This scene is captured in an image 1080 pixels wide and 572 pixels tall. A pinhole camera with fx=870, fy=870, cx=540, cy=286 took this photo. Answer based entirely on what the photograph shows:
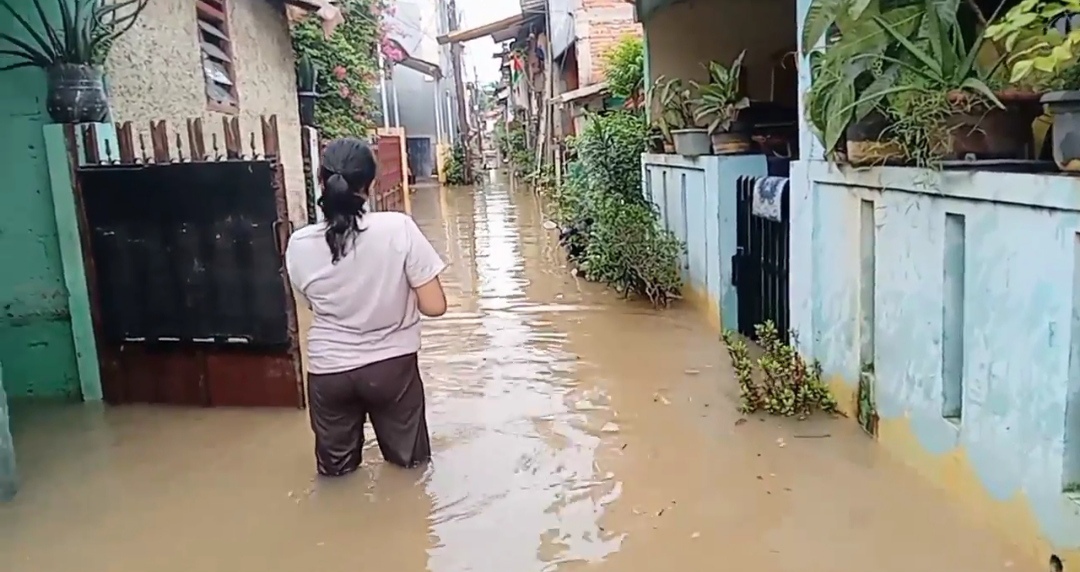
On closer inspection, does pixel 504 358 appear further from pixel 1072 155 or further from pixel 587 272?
pixel 1072 155

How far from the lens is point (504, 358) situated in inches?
232

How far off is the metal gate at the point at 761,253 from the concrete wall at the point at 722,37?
2559 millimetres

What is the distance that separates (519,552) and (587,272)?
18.2ft

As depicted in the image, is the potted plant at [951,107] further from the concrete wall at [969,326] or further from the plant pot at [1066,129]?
the plant pot at [1066,129]

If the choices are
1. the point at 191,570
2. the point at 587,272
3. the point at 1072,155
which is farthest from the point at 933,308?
the point at 587,272

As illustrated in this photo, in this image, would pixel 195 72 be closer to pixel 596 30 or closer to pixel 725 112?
pixel 725 112

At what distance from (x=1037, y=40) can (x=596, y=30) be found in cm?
1250

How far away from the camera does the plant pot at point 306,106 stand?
430 inches

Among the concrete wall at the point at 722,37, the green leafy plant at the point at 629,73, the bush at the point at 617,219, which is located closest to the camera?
the bush at the point at 617,219

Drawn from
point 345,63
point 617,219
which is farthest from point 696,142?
point 345,63

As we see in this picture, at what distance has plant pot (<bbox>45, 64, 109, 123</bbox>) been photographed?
4.81 meters

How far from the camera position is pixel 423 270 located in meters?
3.56

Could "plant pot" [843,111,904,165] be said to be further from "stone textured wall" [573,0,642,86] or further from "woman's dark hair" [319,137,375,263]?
"stone textured wall" [573,0,642,86]

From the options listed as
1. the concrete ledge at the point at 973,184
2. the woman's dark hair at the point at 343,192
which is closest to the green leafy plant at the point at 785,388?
the concrete ledge at the point at 973,184
